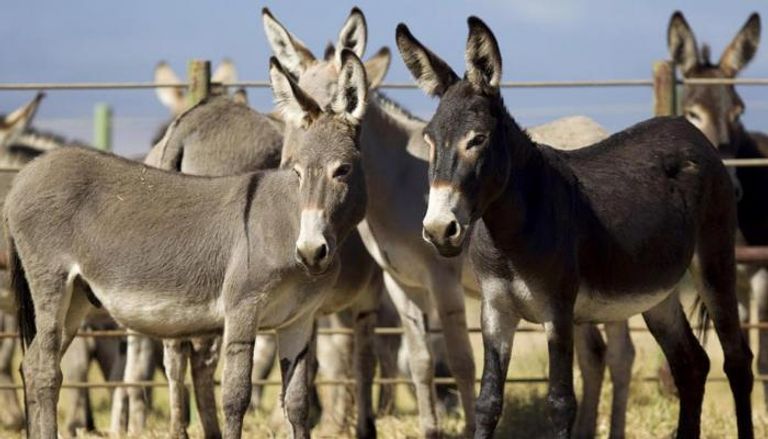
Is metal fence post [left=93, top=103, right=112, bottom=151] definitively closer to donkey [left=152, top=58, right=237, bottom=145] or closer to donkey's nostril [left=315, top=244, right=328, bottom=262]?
donkey [left=152, top=58, right=237, bottom=145]

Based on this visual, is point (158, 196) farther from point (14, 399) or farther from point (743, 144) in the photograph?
point (743, 144)

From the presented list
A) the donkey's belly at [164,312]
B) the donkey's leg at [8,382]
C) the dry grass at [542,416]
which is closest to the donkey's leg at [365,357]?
the dry grass at [542,416]

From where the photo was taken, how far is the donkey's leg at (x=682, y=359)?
677 cm

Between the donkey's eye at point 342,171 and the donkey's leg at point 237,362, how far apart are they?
2.15 feet

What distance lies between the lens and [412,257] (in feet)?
24.9

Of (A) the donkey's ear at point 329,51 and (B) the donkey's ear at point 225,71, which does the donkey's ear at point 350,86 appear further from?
(B) the donkey's ear at point 225,71

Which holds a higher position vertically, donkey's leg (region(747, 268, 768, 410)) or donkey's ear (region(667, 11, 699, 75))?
donkey's ear (region(667, 11, 699, 75))

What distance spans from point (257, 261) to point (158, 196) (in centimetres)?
69

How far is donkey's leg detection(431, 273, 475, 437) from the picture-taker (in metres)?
7.54

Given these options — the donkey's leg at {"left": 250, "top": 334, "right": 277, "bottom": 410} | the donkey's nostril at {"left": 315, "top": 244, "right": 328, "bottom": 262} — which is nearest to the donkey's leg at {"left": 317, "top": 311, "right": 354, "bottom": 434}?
the donkey's leg at {"left": 250, "top": 334, "right": 277, "bottom": 410}

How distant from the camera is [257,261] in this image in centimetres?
621

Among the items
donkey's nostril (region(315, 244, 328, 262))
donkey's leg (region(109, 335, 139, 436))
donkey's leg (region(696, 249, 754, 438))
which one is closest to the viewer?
donkey's nostril (region(315, 244, 328, 262))

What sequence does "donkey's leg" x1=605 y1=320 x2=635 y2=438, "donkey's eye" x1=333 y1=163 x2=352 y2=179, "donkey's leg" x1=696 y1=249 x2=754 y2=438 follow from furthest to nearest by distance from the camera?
1. "donkey's leg" x1=605 y1=320 x2=635 y2=438
2. "donkey's leg" x1=696 y1=249 x2=754 y2=438
3. "donkey's eye" x1=333 y1=163 x2=352 y2=179

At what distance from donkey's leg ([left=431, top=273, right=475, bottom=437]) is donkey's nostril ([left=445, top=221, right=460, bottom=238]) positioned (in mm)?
2360
